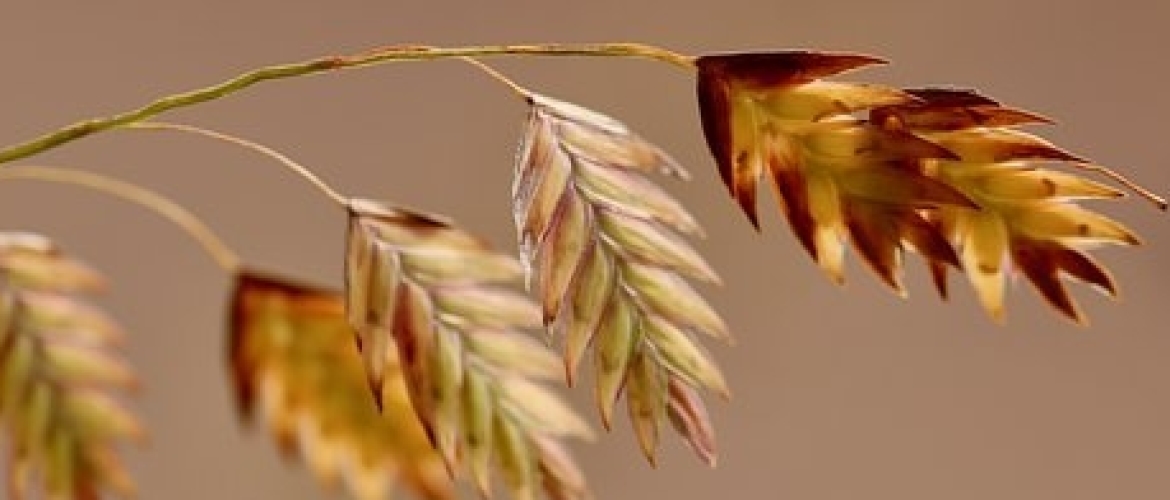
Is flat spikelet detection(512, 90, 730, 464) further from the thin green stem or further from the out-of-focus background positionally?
the out-of-focus background

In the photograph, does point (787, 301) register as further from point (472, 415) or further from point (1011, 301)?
point (472, 415)

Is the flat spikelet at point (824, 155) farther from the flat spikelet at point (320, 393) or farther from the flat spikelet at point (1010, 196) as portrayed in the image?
the flat spikelet at point (320, 393)

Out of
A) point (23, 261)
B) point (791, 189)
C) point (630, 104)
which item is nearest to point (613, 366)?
point (791, 189)

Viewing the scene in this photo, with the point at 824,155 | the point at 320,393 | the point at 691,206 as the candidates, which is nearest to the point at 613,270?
the point at 824,155

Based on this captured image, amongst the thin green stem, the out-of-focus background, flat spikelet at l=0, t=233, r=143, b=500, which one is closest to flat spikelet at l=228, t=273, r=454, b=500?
flat spikelet at l=0, t=233, r=143, b=500

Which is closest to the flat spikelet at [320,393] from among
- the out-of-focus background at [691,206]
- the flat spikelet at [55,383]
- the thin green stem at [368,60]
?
the flat spikelet at [55,383]

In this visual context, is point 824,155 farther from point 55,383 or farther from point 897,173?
point 55,383
